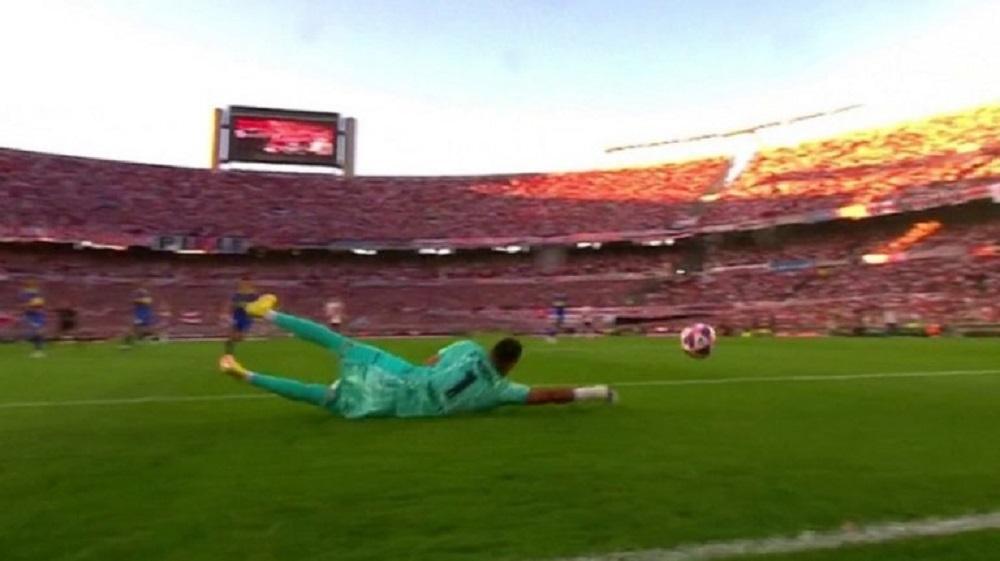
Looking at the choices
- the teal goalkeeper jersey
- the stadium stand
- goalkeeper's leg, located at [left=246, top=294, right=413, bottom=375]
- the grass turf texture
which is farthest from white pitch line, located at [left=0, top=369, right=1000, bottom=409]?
the stadium stand

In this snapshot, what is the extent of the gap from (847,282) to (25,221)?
45782 mm

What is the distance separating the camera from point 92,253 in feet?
189

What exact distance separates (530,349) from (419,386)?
703 inches

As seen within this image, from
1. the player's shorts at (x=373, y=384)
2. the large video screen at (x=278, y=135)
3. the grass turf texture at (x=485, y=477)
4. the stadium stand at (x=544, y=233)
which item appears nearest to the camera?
the grass turf texture at (x=485, y=477)

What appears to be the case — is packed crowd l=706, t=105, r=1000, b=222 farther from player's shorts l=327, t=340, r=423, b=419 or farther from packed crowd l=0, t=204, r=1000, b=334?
player's shorts l=327, t=340, r=423, b=419

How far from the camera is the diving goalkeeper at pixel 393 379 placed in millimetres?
7977

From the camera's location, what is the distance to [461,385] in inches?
327

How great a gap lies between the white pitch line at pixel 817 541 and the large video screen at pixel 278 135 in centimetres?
6261

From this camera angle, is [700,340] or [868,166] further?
[868,166]

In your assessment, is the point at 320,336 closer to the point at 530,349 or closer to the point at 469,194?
the point at 530,349

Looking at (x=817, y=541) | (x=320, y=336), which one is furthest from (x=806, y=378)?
(x=817, y=541)

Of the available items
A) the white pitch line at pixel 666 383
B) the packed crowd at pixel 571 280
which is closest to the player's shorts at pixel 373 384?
the white pitch line at pixel 666 383

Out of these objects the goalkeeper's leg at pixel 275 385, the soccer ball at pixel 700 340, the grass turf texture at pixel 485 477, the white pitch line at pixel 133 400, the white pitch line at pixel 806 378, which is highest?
the soccer ball at pixel 700 340

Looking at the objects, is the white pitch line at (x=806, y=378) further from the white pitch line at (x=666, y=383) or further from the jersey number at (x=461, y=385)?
the jersey number at (x=461, y=385)
